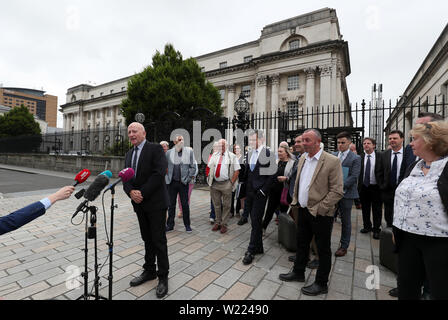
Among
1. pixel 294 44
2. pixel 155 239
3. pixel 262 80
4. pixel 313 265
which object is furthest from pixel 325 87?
pixel 155 239

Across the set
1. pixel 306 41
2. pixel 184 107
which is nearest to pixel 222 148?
pixel 184 107

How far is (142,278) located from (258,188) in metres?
2.19

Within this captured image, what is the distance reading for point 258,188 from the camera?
3779mm

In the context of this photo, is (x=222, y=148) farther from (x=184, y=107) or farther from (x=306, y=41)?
(x=306, y=41)

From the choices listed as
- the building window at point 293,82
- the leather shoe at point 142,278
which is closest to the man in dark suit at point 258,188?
the leather shoe at point 142,278

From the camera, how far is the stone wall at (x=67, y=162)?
12703 mm

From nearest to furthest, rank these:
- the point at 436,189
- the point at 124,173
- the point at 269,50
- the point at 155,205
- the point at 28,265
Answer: the point at 436,189, the point at 124,173, the point at 155,205, the point at 28,265, the point at 269,50

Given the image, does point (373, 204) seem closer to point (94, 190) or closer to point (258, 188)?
point (258, 188)

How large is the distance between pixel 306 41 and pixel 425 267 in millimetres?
34242

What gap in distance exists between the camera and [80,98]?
63.1 metres

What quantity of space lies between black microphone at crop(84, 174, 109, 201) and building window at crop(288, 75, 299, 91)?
107 feet

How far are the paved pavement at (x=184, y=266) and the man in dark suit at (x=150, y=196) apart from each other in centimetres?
25

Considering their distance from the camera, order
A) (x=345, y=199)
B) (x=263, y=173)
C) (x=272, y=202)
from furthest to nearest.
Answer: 1. (x=272, y=202)
2. (x=345, y=199)
3. (x=263, y=173)

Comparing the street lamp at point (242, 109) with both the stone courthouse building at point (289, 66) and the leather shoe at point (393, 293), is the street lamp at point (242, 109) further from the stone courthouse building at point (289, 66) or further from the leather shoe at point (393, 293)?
the stone courthouse building at point (289, 66)
